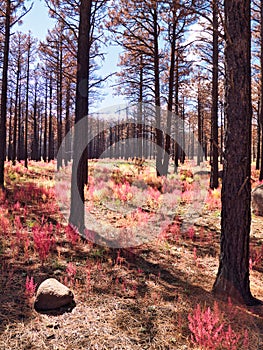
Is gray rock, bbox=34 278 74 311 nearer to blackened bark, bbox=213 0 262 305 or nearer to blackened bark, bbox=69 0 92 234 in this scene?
blackened bark, bbox=213 0 262 305

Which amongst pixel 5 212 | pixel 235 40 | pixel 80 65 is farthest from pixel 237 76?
pixel 5 212

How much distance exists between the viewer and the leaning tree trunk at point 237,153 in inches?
139

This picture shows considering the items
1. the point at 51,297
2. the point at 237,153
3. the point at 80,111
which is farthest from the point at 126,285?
the point at 80,111

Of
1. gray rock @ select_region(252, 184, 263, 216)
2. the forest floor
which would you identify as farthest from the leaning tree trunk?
gray rock @ select_region(252, 184, 263, 216)

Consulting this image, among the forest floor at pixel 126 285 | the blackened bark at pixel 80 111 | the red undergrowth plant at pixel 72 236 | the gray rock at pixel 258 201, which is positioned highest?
the blackened bark at pixel 80 111

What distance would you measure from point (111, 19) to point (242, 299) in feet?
38.5

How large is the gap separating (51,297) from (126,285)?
3.46 feet

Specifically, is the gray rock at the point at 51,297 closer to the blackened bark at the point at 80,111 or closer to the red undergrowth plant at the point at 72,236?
the red undergrowth plant at the point at 72,236

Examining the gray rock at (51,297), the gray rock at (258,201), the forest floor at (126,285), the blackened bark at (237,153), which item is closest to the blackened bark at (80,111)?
the forest floor at (126,285)

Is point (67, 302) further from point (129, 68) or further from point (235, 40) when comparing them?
point (129, 68)

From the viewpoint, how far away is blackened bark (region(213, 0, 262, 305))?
3.54m

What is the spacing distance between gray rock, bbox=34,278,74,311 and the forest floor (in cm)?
11

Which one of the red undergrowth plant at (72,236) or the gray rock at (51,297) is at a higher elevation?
the red undergrowth plant at (72,236)

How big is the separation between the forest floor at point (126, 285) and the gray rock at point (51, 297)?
0.34ft
